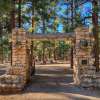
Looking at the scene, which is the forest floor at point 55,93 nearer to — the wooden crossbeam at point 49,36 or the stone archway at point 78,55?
the stone archway at point 78,55

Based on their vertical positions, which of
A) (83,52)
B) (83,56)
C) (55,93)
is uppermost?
(83,52)

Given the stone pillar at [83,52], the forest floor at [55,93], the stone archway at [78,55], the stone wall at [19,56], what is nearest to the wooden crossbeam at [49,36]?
the stone archway at [78,55]

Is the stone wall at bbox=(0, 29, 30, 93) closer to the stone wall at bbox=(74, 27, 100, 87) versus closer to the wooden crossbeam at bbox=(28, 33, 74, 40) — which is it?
the wooden crossbeam at bbox=(28, 33, 74, 40)

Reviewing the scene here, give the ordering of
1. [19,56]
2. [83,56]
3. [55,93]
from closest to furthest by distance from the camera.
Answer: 1. [55,93]
2. [83,56]
3. [19,56]

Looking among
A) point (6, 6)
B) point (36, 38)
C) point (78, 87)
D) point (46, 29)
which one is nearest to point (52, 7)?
point (46, 29)

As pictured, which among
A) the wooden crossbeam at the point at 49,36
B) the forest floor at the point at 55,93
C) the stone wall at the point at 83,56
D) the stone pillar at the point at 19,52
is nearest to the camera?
the forest floor at the point at 55,93

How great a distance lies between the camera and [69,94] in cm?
1466

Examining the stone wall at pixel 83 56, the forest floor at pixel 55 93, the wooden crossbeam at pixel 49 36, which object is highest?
the wooden crossbeam at pixel 49 36

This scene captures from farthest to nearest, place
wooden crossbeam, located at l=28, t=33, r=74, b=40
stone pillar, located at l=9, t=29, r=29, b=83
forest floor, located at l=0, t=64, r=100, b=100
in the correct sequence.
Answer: wooden crossbeam, located at l=28, t=33, r=74, b=40 < stone pillar, located at l=9, t=29, r=29, b=83 < forest floor, located at l=0, t=64, r=100, b=100

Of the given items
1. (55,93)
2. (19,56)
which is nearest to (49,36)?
(19,56)

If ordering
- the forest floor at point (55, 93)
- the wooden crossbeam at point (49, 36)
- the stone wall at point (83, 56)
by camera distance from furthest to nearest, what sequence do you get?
the wooden crossbeam at point (49, 36) < the stone wall at point (83, 56) < the forest floor at point (55, 93)

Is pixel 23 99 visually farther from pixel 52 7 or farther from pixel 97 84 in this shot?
pixel 52 7

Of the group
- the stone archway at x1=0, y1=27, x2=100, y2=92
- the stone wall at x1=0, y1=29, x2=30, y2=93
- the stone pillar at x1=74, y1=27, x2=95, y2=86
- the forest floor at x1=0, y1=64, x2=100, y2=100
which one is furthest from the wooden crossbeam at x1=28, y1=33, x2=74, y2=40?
the forest floor at x1=0, y1=64, x2=100, y2=100

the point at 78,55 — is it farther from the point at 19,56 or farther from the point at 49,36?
the point at 19,56
